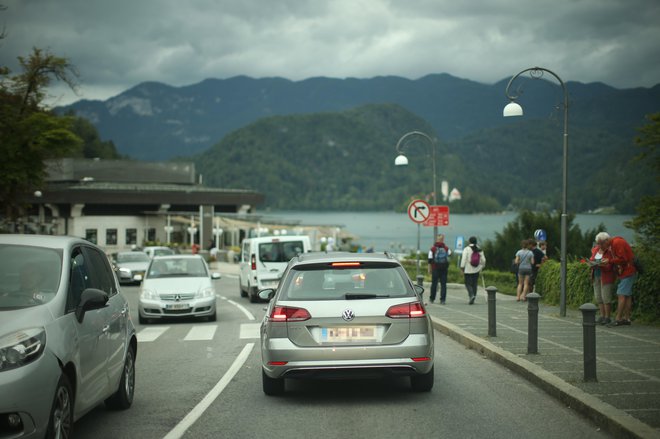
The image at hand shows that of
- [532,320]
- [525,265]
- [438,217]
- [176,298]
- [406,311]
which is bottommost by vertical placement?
[176,298]

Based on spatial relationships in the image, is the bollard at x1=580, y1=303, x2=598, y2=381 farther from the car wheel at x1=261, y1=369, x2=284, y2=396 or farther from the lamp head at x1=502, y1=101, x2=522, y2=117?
the lamp head at x1=502, y1=101, x2=522, y2=117

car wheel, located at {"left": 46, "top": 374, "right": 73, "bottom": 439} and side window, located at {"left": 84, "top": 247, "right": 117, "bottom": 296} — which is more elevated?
side window, located at {"left": 84, "top": 247, "right": 117, "bottom": 296}

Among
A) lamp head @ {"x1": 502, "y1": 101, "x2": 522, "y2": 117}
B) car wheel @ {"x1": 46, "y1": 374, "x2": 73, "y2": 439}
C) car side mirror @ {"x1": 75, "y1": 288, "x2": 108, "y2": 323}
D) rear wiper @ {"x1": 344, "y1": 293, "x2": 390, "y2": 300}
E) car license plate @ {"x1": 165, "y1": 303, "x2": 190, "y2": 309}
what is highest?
lamp head @ {"x1": 502, "y1": 101, "x2": 522, "y2": 117}

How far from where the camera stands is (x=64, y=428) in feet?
20.8

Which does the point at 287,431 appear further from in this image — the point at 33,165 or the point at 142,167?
the point at 142,167

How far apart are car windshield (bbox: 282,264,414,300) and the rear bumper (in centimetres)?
55

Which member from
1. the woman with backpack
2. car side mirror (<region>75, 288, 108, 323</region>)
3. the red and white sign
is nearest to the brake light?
car side mirror (<region>75, 288, 108, 323</region>)

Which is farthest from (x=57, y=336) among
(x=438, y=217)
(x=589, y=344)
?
(x=438, y=217)

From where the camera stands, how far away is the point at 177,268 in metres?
22.0

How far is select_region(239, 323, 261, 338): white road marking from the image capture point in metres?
16.8

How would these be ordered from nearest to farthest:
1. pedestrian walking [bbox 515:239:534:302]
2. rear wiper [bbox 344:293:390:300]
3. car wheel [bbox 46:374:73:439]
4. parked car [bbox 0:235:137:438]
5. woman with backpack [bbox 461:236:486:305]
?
parked car [bbox 0:235:137:438], car wheel [bbox 46:374:73:439], rear wiper [bbox 344:293:390:300], woman with backpack [bbox 461:236:486:305], pedestrian walking [bbox 515:239:534:302]

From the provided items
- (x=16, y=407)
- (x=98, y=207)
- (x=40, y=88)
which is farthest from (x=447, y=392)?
(x=98, y=207)

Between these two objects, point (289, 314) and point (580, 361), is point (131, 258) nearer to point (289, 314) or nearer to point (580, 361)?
point (580, 361)

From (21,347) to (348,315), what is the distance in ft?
12.1
